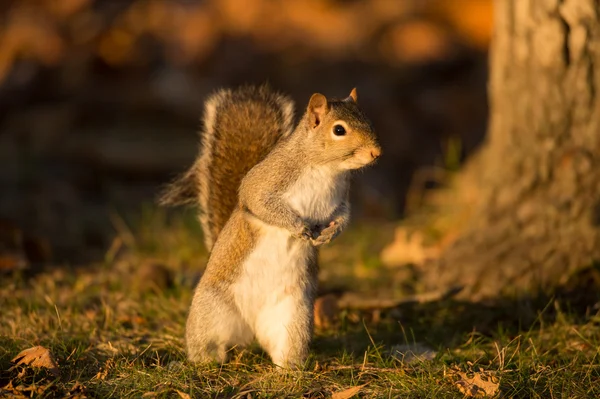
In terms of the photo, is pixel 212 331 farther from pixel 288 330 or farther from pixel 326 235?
pixel 326 235

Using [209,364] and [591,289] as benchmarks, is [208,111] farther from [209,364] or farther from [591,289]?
[591,289]

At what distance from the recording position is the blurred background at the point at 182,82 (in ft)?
24.5

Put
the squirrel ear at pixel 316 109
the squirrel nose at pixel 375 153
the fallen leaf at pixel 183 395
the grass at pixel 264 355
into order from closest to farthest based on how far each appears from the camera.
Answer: the fallen leaf at pixel 183 395
the grass at pixel 264 355
the squirrel nose at pixel 375 153
the squirrel ear at pixel 316 109

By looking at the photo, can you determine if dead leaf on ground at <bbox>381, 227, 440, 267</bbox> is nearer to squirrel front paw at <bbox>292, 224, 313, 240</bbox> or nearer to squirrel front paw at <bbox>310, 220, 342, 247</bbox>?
squirrel front paw at <bbox>310, 220, 342, 247</bbox>

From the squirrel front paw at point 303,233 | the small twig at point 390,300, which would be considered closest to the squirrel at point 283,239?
the squirrel front paw at point 303,233

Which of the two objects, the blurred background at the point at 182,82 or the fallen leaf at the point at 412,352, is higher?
the blurred background at the point at 182,82

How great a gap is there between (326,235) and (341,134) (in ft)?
1.50

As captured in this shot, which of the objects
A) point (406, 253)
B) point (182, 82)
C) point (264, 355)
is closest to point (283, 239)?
point (264, 355)

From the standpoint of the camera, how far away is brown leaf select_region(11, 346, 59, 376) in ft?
10.4

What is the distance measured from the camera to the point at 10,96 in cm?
825

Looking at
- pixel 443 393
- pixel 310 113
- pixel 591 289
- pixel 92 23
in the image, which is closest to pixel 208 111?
pixel 310 113

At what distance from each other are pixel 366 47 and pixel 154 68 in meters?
2.73

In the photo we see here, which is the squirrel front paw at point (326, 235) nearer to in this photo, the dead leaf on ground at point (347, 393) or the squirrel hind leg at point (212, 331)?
the squirrel hind leg at point (212, 331)

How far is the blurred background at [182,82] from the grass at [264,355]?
5.85 ft
